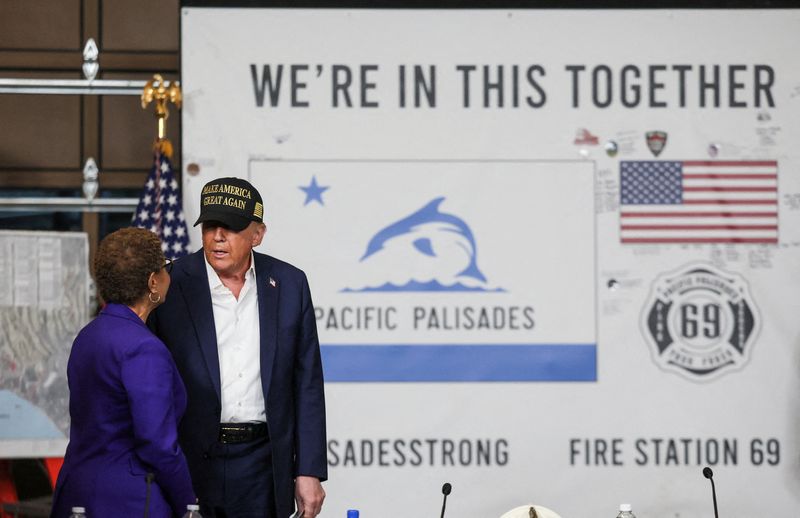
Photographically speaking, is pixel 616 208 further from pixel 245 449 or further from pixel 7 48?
pixel 7 48

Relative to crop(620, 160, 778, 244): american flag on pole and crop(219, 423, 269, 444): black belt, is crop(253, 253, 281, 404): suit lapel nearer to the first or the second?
crop(219, 423, 269, 444): black belt

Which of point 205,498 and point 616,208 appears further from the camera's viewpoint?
point 616,208

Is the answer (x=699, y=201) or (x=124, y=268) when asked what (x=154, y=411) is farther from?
(x=699, y=201)

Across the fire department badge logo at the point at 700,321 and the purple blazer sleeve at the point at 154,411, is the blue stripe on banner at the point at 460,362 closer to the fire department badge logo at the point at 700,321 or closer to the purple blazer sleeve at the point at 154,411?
the fire department badge logo at the point at 700,321

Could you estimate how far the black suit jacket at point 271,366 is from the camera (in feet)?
13.3

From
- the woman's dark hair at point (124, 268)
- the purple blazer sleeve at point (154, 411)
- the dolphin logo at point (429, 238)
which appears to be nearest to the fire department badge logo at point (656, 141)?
the dolphin logo at point (429, 238)

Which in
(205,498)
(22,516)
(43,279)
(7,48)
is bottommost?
(22,516)

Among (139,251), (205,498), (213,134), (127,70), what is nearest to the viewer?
(139,251)

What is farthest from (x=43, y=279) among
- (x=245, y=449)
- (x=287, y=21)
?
(x=245, y=449)

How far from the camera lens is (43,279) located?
5.71 metres

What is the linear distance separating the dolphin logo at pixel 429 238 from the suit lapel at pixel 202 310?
1.53 meters

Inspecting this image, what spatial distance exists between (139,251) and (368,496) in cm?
233

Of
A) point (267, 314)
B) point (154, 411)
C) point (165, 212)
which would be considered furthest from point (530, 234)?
point (154, 411)

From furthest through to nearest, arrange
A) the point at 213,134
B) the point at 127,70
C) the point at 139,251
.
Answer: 1. the point at 127,70
2. the point at 213,134
3. the point at 139,251
